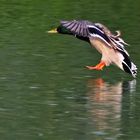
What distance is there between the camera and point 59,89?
12.5m

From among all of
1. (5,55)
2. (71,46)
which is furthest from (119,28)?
(5,55)

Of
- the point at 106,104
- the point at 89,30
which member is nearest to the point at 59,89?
the point at 106,104

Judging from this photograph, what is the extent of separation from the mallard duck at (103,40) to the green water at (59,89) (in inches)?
7.9

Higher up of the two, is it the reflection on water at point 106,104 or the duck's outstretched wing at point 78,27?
the duck's outstretched wing at point 78,27

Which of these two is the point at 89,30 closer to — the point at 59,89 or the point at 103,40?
the point at 103,40

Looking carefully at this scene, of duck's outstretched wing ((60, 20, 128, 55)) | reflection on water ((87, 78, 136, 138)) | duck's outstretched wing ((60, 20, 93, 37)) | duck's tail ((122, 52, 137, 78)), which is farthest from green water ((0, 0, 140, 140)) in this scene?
duck's outstretched wing ((60, 20, 93, 37))

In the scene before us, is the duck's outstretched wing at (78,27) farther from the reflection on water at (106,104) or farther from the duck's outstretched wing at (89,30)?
the reflection on water at (106,104)

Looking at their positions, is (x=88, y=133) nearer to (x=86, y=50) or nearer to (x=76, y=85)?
(x=76, y=85)

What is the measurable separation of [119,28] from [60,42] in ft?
10.4

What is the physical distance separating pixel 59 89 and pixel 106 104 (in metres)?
1.14

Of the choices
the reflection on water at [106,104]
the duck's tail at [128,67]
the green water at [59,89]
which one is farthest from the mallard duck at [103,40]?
the reflection on water at [106,104]

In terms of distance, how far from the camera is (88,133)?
389 inches

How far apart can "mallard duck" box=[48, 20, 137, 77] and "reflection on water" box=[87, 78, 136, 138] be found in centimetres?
45

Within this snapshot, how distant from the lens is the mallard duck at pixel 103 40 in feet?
43.6
